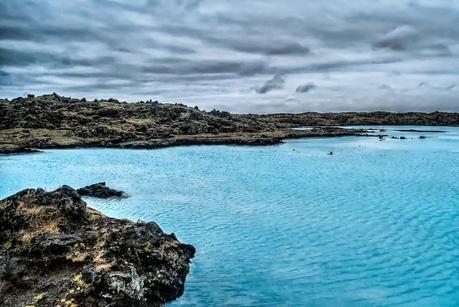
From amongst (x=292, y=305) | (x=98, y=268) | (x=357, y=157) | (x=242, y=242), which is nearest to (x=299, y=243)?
(x=242, y=242)

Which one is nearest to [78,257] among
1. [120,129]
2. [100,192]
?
[100,192]

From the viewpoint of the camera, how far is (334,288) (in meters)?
13.9

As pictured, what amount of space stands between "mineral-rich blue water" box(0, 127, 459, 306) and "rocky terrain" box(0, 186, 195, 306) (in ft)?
4.04

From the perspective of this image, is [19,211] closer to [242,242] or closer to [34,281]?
[34,281]

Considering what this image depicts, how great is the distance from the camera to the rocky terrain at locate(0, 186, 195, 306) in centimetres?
1091

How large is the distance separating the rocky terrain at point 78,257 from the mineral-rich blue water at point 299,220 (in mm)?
1233

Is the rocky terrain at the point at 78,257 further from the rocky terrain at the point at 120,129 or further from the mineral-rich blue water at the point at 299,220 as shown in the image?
the rocky terrain at the point at 120,129

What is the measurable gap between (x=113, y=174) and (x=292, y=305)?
31229 mm

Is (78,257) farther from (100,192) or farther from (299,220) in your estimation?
(100,192)

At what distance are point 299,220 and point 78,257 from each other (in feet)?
43.1

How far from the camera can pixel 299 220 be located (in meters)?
22.7

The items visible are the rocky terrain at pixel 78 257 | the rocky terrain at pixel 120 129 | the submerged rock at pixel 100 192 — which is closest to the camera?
the rocky terrain at pixel 78 257

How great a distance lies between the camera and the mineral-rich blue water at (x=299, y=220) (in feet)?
45.6

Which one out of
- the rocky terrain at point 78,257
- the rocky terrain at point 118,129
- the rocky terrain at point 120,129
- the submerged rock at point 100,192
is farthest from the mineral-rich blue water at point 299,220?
the rocky terrain at point 120,129
